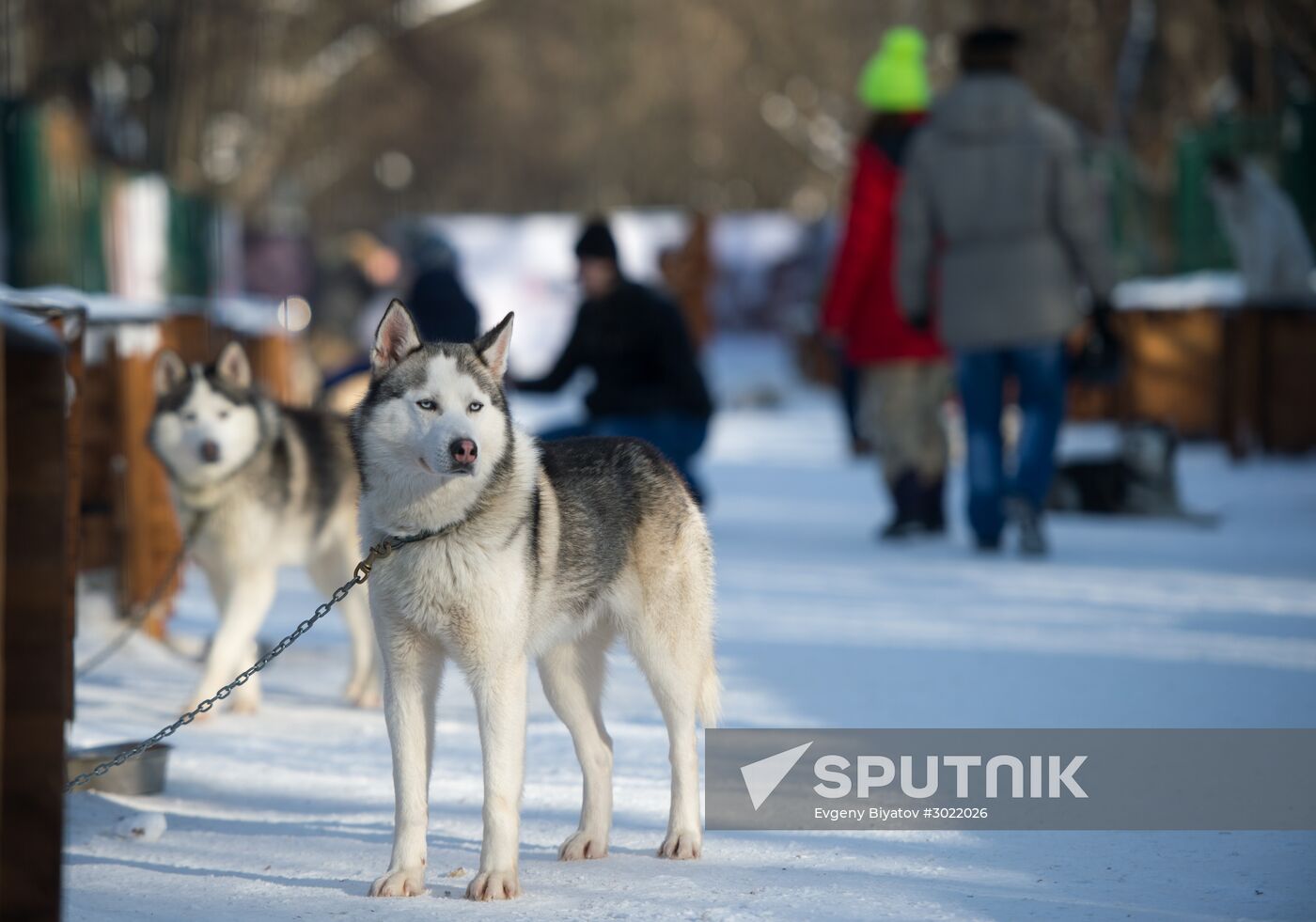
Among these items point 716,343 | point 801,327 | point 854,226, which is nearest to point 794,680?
point 854,226

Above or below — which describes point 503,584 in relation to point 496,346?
below

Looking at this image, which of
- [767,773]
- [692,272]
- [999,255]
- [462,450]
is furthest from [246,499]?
[692,272]

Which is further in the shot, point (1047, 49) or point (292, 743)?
point (1047, 49)

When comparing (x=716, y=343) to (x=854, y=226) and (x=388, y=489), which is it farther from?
(x=388, y=489)

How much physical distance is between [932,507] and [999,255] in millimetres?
1911

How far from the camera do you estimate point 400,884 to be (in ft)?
12.5

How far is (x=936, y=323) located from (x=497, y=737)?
630 cm

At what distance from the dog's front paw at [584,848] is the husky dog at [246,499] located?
227 cm

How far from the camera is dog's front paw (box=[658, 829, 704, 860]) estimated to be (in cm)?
413

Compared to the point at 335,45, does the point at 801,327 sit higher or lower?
lower

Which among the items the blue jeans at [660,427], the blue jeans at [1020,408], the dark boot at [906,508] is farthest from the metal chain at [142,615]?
the dark boot at [906,508]

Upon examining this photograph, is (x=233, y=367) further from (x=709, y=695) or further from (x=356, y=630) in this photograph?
(x=709, y=695)

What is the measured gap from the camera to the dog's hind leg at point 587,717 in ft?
13.8

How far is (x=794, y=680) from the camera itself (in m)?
6.36
